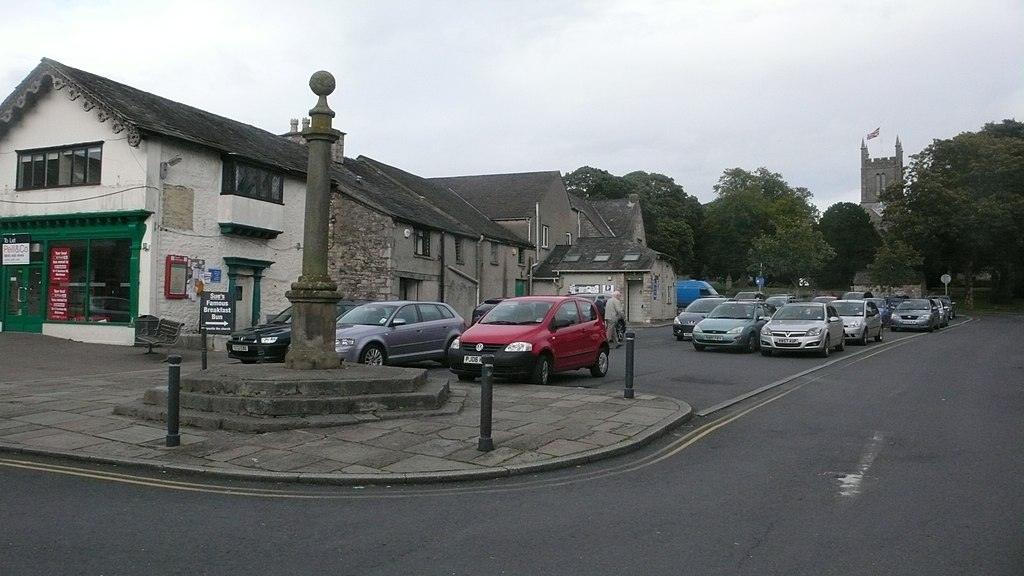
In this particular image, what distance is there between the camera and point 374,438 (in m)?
8.54

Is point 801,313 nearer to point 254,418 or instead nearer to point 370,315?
point 370,315

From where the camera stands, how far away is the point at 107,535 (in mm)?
5301

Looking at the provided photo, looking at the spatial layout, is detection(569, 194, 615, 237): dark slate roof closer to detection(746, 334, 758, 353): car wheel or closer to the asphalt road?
detection(746, 334, 758, 353): car wheel

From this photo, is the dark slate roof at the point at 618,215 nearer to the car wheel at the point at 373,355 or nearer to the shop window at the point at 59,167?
the shop window at the point at 59,167

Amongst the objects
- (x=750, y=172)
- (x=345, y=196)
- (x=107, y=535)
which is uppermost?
(x=750, y=172)

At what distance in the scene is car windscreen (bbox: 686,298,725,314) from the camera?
27167 mm

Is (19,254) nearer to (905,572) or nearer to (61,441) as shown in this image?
(61,441)

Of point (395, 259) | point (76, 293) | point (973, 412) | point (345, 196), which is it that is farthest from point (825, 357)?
point (76, 293)

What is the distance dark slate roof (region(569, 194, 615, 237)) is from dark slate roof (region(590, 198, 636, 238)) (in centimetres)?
63

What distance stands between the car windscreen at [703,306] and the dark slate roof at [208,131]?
11163mm

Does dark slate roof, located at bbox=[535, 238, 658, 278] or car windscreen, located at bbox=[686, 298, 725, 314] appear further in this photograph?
dark slate roof, located at bbox=[535, 238, 658, 278]

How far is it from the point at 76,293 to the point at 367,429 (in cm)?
1619

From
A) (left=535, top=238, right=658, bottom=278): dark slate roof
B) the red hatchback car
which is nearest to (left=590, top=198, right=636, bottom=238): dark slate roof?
(left=535, top=238, right=658, bottom=278): dark slate roof

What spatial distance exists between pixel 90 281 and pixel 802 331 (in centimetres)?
1926
